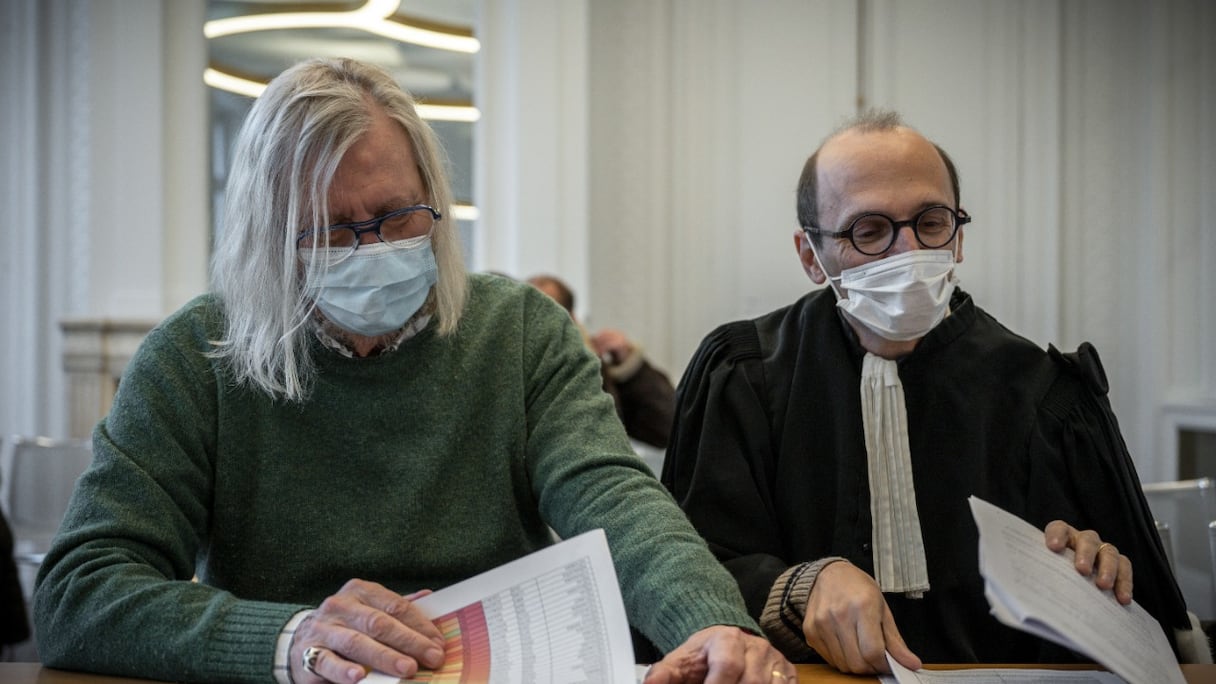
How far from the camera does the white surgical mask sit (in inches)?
64.2

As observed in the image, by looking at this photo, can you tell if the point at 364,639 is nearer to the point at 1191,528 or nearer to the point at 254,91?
the point at 1191,528

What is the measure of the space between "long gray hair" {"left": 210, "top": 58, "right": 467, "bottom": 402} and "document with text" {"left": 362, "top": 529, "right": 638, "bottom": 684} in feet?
1.55

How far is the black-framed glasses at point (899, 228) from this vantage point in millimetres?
1655

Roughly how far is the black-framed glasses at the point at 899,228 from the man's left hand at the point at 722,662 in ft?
2.51

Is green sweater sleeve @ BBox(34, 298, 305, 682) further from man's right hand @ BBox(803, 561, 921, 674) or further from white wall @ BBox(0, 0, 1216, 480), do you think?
white wall @ BBox(0, 0, 1216, 480)

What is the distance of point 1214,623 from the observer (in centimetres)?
174

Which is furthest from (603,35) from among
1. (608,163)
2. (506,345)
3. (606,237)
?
(506,345)

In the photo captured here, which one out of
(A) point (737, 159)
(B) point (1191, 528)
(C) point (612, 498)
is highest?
(A) point (737, 159)

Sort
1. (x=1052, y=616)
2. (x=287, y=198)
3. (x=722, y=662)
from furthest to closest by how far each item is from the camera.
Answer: (x=287, y=198), (x=722, y=662), (x=1052, y=616)

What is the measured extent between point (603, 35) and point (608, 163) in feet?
2.25

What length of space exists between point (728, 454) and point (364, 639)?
0.72 metres

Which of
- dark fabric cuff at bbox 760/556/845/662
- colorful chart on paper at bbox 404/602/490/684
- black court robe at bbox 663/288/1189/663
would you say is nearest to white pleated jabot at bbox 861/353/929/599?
black court robe at bbox 663/288/1189/663

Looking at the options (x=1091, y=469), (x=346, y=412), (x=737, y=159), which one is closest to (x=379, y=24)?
(x=737, y=159)

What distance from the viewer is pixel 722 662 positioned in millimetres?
1074
